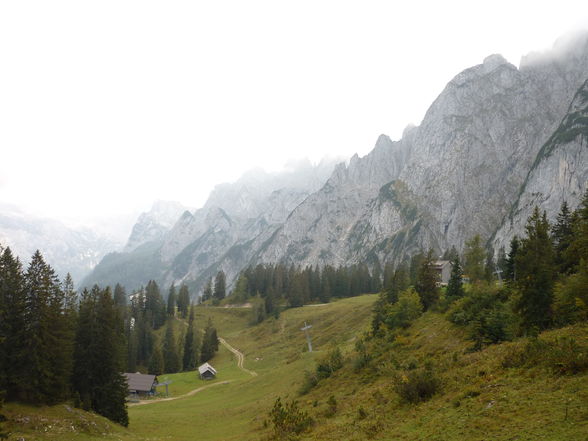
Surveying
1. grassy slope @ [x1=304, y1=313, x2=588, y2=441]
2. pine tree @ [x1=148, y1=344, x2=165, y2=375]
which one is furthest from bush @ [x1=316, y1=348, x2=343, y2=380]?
pine tree @ [x1=148, y1=344, x2=165, y2=375]

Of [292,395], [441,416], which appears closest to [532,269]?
[441,416]

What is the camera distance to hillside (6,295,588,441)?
47.4 ft

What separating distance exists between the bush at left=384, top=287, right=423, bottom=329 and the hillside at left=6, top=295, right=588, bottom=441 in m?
1.18

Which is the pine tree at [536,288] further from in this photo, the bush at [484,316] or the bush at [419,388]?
the bush at [419,388]

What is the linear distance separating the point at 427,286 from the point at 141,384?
57139 mm

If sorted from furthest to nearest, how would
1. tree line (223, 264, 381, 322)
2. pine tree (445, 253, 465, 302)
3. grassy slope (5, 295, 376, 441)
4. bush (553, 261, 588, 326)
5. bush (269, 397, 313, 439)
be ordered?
tree line (223, 264, 381, 322) → pine tree (445, 253, 465, 302) → grassy slope (5, 295, 376, 441) → bush (553, 261, 588, 326) → bush (269, 397, 313, 439)

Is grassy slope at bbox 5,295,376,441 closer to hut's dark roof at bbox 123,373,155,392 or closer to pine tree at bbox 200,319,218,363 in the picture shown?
pine tree at bbox 200,319,218,363

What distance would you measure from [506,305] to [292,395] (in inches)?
974

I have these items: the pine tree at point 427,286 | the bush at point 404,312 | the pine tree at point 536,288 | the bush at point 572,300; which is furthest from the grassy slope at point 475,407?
the pine tree at point 427,286

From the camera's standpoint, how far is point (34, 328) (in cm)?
3612

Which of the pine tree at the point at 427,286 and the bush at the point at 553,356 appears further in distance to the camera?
the pine tree at the point at 427,286

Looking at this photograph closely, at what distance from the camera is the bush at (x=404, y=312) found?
4794 centimetres

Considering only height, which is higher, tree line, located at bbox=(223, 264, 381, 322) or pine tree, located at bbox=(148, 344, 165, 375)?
tree line, located at bbox=(223, 264, 381, 322)

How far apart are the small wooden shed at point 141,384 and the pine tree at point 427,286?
5383 cm
